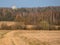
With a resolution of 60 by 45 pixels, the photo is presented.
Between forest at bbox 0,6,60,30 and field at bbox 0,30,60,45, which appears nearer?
field at bbox 0,30,60,45

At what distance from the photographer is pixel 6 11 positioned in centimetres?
171

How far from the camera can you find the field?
1.57 meters

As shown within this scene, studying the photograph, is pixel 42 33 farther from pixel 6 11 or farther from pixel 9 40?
pixel 6 11

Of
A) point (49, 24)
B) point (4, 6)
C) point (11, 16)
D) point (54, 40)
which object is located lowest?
point (54, 40)

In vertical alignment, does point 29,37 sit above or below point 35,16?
below

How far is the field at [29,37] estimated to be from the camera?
1.57m

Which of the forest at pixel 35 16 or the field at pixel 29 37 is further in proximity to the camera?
the forest at pixel 35 16

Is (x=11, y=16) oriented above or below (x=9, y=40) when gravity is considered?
above

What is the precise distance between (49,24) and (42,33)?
0.15 meters

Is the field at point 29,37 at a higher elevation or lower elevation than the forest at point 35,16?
lower

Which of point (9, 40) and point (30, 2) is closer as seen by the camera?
point (9, 40)

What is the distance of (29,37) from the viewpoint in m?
1.61

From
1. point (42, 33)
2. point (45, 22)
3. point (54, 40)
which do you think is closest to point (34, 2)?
point (45, 22)

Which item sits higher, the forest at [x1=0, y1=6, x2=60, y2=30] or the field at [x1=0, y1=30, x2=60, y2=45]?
the forest at [x1=0, y1=6, x2=60, y2=30]
